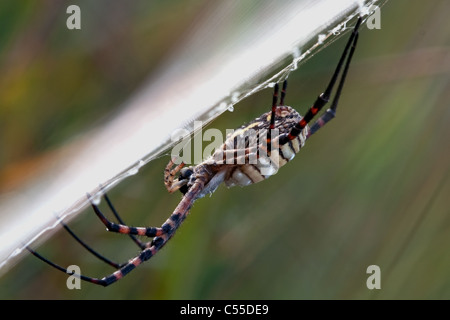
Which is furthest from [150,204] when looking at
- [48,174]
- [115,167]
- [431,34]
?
[431,34]

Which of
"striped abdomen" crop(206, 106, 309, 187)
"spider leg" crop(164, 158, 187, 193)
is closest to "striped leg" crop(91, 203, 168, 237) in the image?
"spider leg" crop(164, 158, 187, 193)

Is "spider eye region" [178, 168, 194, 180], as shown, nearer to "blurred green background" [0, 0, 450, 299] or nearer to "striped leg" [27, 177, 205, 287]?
"striped leg" [27, 177, 205, 287]

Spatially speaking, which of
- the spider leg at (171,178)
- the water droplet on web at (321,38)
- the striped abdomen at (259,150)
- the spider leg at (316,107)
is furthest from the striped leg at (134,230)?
the water droplet on web at (321,38)

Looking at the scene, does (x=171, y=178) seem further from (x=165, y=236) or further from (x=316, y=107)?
(x=316, y=107)

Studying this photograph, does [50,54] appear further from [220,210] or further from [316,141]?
[316,141]

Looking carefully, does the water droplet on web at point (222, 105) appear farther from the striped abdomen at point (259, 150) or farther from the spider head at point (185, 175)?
the spider head at point (185, 175)
